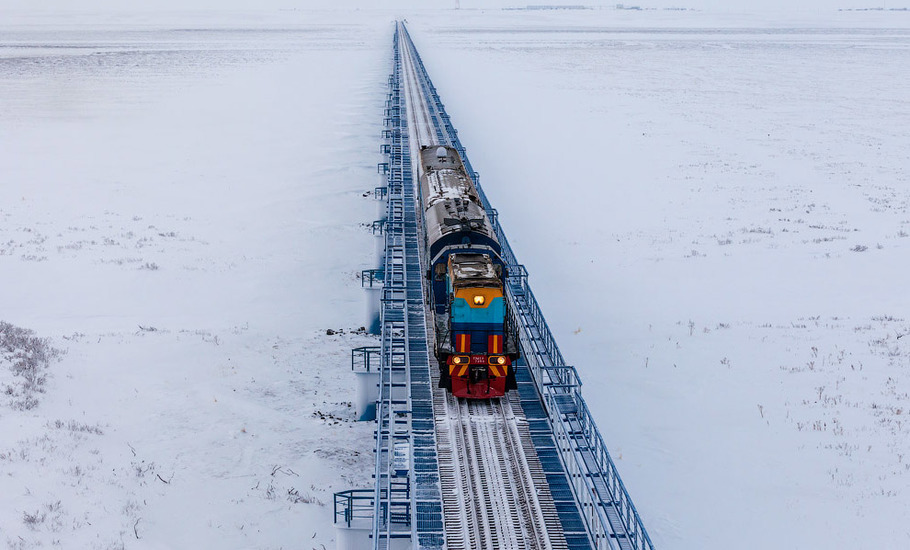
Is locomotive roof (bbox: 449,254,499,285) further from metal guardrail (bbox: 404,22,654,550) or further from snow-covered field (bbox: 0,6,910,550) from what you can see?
snow-covered field (bbox: 0,6,910,550)

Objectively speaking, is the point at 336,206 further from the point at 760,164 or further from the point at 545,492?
the point at 545,492

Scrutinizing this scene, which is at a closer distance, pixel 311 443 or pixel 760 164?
pixel 311 443

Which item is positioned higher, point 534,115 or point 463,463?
point 463,463

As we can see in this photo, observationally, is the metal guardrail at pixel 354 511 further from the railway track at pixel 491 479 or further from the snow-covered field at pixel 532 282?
the railway track at pixel 491 479

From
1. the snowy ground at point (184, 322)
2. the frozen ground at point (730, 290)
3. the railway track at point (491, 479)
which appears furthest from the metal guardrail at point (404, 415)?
the frozen ground at point (730, 290)

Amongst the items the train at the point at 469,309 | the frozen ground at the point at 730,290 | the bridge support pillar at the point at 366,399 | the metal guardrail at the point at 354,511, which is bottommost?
the frozen ground at the point at 730,290

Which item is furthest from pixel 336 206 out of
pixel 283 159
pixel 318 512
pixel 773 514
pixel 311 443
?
pixel 773 514
